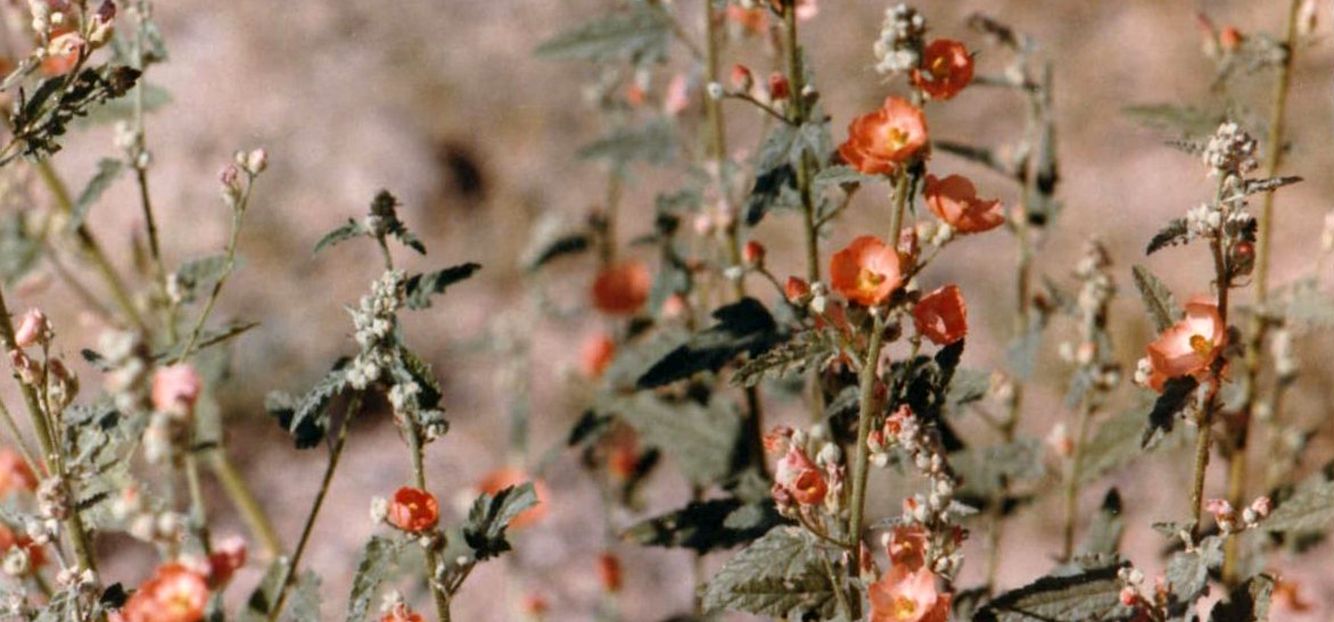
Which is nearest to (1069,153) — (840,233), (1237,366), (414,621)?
(840,233)

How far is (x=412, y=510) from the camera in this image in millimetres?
2045

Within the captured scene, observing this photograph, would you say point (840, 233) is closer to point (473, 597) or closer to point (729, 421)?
point (473, 597)

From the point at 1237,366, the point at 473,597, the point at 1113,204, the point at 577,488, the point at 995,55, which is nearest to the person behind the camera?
the point at 1237,366

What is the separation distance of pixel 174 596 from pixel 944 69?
1294mm

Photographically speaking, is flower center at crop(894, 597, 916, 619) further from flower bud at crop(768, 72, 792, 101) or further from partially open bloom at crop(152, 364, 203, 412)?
partially open bloom at crop(152, 364, 203, 412)

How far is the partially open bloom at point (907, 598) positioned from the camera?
6.54ft

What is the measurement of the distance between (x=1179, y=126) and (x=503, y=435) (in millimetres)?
3404

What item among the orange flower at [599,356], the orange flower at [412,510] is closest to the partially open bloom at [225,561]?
the orange flower at [412,510]

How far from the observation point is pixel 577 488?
547cm

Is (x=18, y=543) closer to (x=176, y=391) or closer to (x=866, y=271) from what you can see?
(x=176, y=391)

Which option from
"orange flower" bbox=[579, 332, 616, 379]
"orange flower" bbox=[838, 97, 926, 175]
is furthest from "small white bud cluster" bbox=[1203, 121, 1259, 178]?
"orange flower" bbox=[579, 332, 616, 379]

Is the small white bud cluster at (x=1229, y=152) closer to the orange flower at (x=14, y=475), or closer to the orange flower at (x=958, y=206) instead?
the orange flower at (x=958, y=206)

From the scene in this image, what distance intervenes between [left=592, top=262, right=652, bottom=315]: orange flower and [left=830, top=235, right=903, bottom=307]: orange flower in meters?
1.79

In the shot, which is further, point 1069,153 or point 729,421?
point 1069,153
